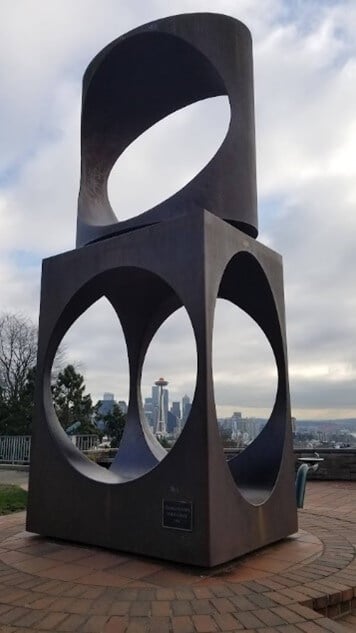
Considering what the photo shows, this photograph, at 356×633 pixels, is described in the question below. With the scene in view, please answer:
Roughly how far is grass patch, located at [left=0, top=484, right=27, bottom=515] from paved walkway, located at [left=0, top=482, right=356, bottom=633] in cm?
260

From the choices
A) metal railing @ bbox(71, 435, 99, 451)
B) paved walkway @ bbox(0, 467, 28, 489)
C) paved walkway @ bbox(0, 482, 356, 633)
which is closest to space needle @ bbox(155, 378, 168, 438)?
metal railing @ bbox(71, 435, 99, 451)

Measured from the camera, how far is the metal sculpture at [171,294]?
4379mm

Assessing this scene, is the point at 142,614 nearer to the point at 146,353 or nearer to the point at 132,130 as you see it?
the point at 146,353

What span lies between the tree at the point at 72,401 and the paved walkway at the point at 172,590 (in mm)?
16553

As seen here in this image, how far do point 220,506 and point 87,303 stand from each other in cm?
287

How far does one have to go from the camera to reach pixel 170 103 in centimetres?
683

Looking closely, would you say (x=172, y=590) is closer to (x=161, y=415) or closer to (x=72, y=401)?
(x=72, y=401)

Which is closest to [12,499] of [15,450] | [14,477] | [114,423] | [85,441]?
[14,477]

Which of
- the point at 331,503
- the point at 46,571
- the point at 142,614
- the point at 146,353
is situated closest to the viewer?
the point at 142,614

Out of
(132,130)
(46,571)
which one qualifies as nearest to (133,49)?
(132,130)

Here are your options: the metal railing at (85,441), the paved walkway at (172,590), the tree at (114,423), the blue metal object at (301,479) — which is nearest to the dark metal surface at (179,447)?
the paved walkway at (172,590)

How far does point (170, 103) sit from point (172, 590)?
5686 millimetres

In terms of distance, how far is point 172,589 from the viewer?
3.68 m

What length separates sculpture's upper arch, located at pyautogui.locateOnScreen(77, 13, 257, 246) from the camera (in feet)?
17.4
